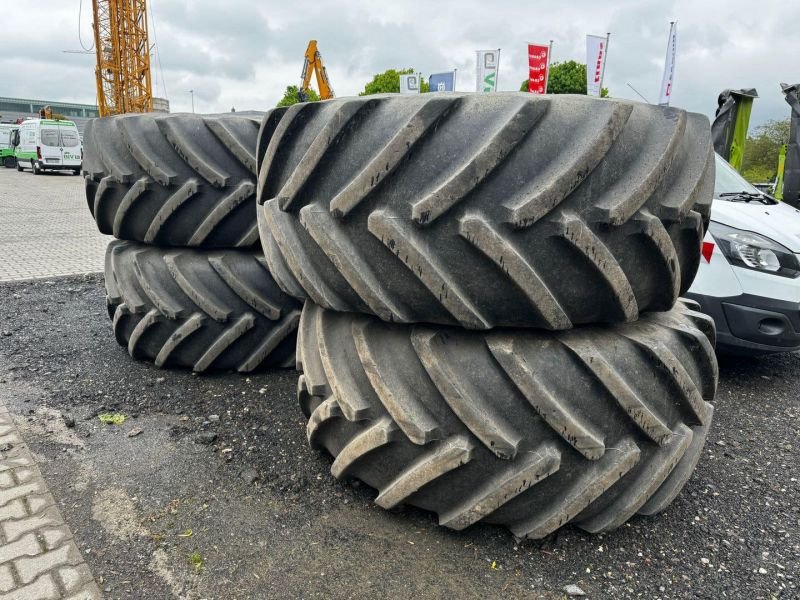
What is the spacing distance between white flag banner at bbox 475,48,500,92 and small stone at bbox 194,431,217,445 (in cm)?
1829

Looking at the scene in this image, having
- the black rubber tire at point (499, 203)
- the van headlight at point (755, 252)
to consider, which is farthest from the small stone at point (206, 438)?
the van headlight at point (755, 252)

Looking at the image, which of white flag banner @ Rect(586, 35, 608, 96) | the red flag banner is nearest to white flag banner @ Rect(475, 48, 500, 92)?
the red flag banner

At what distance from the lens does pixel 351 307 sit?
208 cm

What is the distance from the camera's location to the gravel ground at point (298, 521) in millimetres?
1914

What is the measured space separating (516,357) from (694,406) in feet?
2.40

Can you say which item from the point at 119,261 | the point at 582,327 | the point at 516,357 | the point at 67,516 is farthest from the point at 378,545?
the point at 119,261

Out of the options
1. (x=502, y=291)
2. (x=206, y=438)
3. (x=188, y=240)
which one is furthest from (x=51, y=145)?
(x=502, y=291)

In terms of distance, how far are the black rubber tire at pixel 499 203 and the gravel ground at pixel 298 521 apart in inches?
32.6

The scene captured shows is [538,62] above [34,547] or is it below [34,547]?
above

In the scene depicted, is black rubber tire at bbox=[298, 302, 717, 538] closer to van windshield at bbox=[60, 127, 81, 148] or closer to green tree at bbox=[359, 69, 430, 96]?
van windshield at bbox=[60, 127, 81, 148]

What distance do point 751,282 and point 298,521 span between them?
130 inches

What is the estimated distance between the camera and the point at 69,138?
2762cm

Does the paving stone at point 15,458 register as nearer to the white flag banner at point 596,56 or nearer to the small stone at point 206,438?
the small stone at point 206,438

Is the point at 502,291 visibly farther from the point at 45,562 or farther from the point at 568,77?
the point at 568,77
